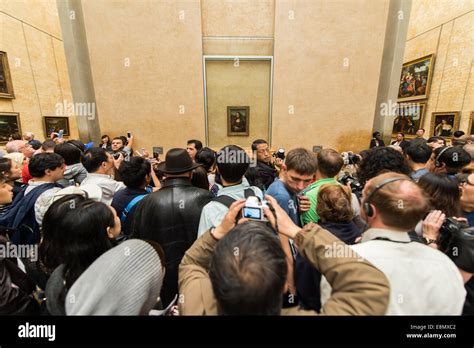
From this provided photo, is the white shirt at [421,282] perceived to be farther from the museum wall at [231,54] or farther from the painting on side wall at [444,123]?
the painting on side wall at [444,123]

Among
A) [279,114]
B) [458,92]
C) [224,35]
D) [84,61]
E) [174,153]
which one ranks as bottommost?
[174,153]

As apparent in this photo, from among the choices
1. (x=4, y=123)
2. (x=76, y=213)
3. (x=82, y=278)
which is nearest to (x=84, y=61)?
(x=4, y=123)

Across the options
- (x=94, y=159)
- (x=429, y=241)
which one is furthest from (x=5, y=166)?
(x=429, y=241)

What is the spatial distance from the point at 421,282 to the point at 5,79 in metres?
13.3

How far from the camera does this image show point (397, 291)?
103cm

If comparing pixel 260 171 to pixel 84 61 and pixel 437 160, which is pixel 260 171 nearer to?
pixel 437 160

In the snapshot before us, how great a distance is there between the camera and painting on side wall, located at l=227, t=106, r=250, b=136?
768cm

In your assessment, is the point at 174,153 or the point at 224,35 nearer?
the point at 174,153

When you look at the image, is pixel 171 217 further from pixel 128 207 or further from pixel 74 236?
pixel 74 236

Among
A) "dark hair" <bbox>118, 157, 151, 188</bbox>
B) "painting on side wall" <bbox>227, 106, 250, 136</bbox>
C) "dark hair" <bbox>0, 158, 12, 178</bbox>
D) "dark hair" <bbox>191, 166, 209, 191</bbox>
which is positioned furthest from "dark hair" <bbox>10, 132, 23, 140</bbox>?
"dark hair" <bbox>191, 166, 209, 191</bbox>

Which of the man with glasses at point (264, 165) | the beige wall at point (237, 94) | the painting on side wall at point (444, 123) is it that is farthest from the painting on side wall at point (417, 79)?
the man with glasses at point (264, 165)

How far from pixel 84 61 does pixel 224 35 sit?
4835mm

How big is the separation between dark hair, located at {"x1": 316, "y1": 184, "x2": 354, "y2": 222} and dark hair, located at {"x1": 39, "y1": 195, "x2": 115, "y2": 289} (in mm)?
1570

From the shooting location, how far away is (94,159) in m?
2.85
